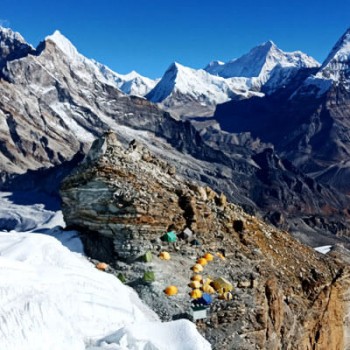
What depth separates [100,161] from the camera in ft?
69.3

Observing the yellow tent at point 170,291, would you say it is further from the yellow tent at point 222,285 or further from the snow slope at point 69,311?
the yellow tent at point 222,285

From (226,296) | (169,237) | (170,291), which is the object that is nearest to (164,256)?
(169,237)

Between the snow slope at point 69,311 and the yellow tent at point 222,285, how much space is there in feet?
8.71

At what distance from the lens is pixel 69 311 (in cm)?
1437

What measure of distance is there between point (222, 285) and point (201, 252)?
7.28ft

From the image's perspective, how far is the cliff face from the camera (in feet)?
60.6

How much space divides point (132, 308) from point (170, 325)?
2.08 m

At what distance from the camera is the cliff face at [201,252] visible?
18.5 metres

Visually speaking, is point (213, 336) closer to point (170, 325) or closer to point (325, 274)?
point (170, 325)

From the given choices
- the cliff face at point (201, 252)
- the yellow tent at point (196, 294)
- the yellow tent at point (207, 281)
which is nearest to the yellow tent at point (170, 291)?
the cliff face at point (201, 252)

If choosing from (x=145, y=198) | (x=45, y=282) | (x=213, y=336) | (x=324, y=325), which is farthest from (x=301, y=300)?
(x=45, y=282)

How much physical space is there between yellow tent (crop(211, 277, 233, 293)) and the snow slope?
2656mm

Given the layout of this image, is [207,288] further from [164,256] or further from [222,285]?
[164,256]

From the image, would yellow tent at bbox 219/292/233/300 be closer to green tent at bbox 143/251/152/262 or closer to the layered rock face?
green tent at bbox 143/251/152/262
